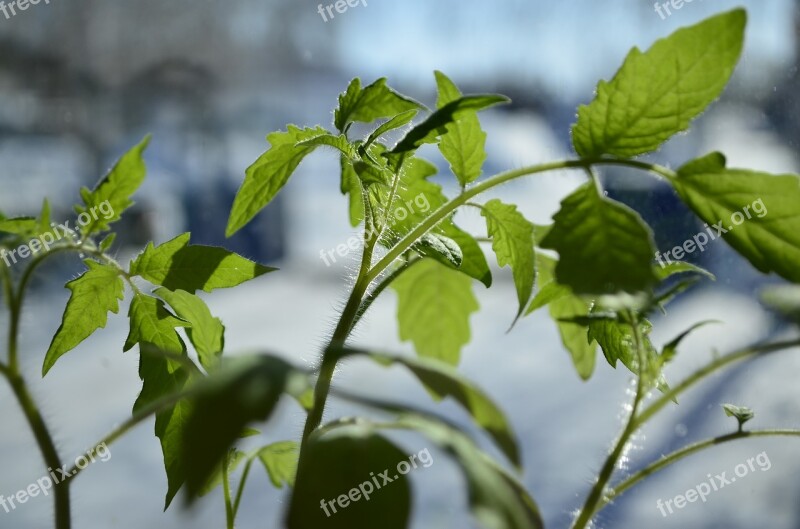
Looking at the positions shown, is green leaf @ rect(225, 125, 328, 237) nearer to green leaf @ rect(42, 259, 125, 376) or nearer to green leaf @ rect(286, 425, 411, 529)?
green leaf @ rect(42, 259, 125, 376)

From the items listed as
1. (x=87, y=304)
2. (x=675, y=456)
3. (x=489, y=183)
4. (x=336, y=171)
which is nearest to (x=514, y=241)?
(x=489, y=183)

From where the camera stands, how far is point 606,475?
15.1 inches

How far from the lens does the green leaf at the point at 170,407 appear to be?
0.46 meters

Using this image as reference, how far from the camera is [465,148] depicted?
483mm

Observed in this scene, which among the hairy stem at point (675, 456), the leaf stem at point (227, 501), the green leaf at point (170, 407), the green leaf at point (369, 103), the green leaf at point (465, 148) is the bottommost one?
the hairy stem at point (675, 456)

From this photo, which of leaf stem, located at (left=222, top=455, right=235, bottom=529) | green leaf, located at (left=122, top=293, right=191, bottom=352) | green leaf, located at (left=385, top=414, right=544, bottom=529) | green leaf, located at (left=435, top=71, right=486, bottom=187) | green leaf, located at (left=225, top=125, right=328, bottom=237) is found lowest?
leaf stem, located at (left=222, top=455, right=235, bottom=529)

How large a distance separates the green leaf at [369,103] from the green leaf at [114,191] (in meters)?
0.12

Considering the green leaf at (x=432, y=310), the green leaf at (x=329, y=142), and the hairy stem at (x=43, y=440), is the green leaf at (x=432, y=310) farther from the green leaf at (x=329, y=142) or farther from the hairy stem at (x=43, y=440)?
the hairy stem at (x=43, y=440)

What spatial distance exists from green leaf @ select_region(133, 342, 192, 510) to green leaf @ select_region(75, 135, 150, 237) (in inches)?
3.0

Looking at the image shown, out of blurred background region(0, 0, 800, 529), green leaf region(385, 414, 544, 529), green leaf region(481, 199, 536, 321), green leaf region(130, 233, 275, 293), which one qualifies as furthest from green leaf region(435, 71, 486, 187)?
blurred background region(0, 0, 800, 529)

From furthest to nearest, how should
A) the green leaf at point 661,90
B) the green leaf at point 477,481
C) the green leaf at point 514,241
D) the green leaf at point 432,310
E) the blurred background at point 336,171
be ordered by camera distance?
the blurred background at point 336,171
the green leaf at point 432,310
the green leaf at point 514,241
the green leaf at point 661,90
the green leaf at point 477,481

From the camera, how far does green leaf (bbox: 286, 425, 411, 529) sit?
0.27 meters

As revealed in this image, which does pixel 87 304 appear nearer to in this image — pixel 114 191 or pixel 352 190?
pixel 114 191

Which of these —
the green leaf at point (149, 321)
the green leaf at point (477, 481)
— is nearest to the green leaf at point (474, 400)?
the green leaf at point (477, 481)
